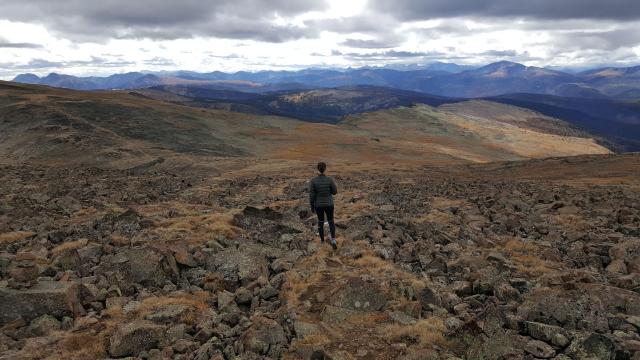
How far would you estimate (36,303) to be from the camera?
12484 millimetres

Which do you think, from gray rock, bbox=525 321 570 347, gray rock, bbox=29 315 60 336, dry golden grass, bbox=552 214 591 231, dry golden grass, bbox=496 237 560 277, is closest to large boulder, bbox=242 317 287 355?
gray rock, bbox=29 315 60 336

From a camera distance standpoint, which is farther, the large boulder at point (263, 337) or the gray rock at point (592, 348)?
the large boulder at point (263, 337)

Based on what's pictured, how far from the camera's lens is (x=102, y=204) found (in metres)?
30.5

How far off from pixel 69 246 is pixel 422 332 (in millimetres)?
14035

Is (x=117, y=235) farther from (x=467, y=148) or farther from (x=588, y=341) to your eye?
(x=467, y=148)

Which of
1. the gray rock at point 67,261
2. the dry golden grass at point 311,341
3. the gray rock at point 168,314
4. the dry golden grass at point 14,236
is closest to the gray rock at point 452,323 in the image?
the dry golden grass at point 311,341

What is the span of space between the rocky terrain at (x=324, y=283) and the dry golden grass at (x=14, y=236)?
0.08 m

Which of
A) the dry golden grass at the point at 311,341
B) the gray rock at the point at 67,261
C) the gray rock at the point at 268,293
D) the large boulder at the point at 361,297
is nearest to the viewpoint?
the dry golden grass at the point at 311,341

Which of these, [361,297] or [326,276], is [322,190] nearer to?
[326,276]

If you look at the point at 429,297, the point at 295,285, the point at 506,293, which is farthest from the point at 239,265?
the point at 506,293

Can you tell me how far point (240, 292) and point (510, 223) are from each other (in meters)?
15.3

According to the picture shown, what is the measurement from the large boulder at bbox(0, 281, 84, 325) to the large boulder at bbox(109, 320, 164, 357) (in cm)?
212

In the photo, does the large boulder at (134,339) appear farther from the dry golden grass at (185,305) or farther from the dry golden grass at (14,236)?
the dry golden grass at (14,236)

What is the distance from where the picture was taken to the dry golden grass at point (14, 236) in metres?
20.3
